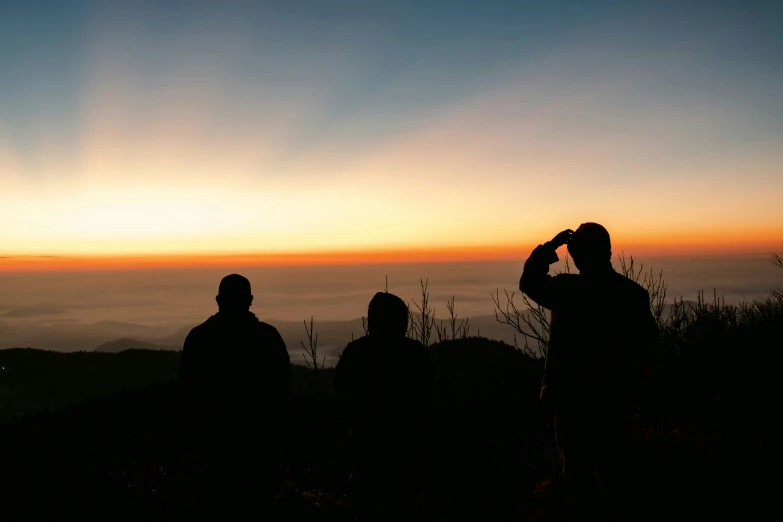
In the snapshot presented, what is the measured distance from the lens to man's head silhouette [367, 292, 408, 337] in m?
4.19

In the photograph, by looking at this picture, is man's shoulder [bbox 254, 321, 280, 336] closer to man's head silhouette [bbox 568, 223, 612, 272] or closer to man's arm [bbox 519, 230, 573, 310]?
man's arm [bbox 519, 230, 573, 310]

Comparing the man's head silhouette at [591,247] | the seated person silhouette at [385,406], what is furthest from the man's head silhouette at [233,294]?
the man's head silhouette at [591,247]

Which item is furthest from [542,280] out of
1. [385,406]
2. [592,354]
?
[385,406]

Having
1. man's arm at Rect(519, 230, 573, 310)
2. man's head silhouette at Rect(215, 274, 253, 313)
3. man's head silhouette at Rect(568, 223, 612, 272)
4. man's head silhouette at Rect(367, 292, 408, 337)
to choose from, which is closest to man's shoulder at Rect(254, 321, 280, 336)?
man's head silhouette at Rect(215, 274, 253, 313)

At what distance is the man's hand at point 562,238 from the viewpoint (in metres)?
4.23

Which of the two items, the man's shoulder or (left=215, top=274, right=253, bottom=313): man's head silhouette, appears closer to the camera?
(left=215, top=274, right=253, bottom=313): man's head silhouette

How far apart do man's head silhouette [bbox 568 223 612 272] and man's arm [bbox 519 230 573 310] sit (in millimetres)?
169

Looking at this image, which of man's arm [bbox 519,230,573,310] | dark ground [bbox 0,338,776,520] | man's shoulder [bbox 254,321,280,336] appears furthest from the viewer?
dark ground [bbox 0,338,776,520]

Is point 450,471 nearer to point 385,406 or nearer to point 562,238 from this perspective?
point 385,406

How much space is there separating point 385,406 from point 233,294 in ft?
5.79

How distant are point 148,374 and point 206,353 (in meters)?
40.4

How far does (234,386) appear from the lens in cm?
495

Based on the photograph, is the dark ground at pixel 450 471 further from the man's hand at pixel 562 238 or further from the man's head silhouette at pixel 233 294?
the man's hand at pixel 562 238

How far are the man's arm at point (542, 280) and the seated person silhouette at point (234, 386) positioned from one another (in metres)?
2.36
